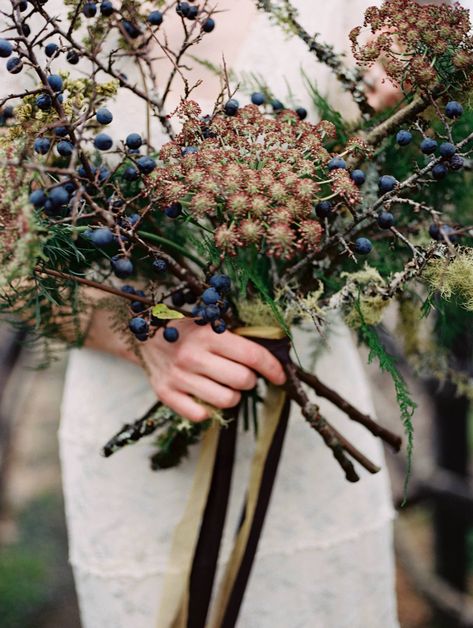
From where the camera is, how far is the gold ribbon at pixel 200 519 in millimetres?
966

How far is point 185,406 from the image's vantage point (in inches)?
35.4

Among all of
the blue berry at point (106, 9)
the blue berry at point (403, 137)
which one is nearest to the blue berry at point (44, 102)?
the blue berry at point (106, 9)

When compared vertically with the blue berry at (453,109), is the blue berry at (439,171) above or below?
below

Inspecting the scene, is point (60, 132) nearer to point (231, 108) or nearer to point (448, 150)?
point (231, 108)

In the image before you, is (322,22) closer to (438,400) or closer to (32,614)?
(438,400)

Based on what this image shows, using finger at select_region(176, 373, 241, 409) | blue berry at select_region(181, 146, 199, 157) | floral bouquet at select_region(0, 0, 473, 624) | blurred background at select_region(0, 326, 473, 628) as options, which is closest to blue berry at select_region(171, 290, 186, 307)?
floral bouquet at select_region(0, 0, 473, 624)

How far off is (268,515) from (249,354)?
1.30 ft

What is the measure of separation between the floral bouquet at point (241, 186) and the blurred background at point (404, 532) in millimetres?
1025

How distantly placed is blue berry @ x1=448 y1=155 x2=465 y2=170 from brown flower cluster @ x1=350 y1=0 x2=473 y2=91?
7 centimetres

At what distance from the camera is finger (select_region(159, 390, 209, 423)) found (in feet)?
2.94

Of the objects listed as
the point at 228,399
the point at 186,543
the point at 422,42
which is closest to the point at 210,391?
the point at 228,399

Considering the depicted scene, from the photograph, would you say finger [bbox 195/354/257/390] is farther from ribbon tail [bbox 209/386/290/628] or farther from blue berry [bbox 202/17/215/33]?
blue berry [bbox 202/17/215/33]

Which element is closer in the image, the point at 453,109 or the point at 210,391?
the point at 453,109

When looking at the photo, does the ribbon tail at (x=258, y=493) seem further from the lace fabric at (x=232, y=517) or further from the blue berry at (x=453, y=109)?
the blue berry at (x=453, y=109)
